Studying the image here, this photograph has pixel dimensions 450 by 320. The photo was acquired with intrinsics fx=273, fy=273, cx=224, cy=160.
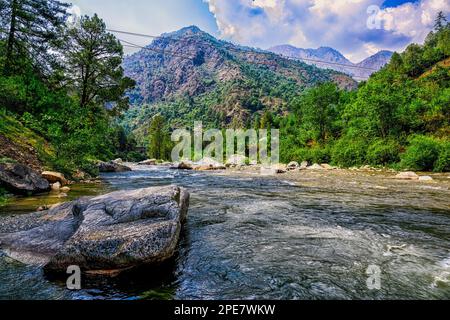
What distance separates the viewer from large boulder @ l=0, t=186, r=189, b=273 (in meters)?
3.88

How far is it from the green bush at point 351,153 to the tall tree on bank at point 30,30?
29.7 metres

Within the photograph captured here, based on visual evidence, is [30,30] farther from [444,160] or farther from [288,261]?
[444,160]

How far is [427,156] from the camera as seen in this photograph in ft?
72.2

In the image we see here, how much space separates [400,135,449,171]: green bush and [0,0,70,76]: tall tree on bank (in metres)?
29.1

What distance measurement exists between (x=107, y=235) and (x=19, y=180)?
26.2ft

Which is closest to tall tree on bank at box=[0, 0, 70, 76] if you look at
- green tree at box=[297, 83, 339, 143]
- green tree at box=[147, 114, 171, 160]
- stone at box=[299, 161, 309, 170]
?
stone at box=[299, 161, 309, 170]

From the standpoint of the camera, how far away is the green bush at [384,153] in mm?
27031

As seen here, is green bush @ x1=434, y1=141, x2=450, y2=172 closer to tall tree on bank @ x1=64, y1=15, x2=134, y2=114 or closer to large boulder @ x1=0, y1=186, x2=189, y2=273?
large boulder @ x1=0, y1=186, x2=189, y2=273

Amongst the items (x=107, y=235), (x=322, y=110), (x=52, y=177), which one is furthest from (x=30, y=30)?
(x=322, y=110)

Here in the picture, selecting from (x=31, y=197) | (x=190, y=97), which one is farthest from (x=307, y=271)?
(x=190, y=97)

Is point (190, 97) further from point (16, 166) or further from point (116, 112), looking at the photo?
point (16, 166)

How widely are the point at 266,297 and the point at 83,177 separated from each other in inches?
618

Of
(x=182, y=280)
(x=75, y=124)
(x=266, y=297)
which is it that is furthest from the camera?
(x=75, y=124)

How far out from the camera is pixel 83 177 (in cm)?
1627
